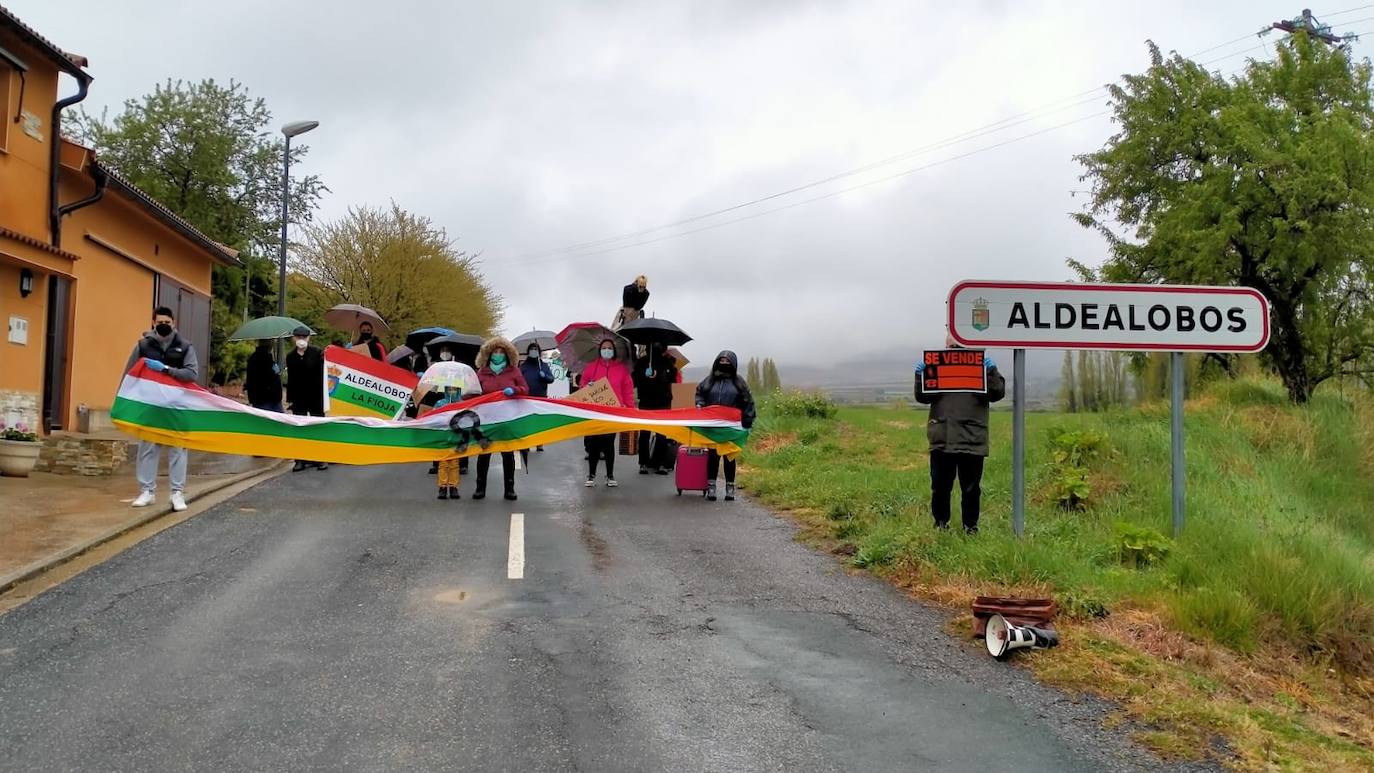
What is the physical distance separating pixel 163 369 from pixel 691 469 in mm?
5953

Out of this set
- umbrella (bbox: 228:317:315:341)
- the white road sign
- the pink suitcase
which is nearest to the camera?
the white road sign

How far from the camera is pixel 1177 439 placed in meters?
8.22

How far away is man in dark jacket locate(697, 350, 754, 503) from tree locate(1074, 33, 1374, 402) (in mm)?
11462

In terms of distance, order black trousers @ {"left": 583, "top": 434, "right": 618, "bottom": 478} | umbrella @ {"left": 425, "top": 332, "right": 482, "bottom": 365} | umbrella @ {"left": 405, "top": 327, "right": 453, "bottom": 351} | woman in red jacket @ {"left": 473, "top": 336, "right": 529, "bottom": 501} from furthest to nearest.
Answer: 1. umbrella @ {"left": 405, "top": 327, "right": 453, "bottom": 351}
2. umbrella @ {"left": 425, "top": 332, "right": 482, "bottom": 365}
3. black trousers @ {"left": 583, "top": 434, "right": 618, "bottom": 478}
4. woman in red jacket @ {"left": 473, "top": 336, "right": 529, "bottom": 501}

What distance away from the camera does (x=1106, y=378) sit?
1054 inches

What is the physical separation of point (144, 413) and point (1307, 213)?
765 inches

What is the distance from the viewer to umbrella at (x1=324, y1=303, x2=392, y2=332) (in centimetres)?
1538

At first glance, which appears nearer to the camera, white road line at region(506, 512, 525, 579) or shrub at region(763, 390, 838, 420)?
white road line at region(506, 512, 525, 579)

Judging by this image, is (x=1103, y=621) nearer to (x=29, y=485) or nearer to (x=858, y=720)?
(x=858, y=720)

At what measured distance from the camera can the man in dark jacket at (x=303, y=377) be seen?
1384cm

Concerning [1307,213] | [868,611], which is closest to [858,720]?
[868,611]

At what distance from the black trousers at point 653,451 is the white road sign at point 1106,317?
6.95 metres

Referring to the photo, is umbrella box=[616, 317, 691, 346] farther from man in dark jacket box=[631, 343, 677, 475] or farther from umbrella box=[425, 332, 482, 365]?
umbrella box=[425, 332, 482, 365]

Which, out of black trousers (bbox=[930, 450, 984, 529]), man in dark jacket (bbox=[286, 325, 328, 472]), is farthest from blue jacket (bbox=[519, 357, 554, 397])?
black trousers (bbox=[930, 450, 984, 529])
